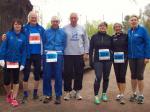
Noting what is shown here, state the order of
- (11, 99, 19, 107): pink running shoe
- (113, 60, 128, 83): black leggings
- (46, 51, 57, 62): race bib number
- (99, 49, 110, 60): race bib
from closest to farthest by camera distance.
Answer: (11, 99, 19, 107): pink running shoe
(46, 51, 57, 62): race bib number
(99, 49, 110, 60): race bib
(113, 60, 128, 83): black leggings

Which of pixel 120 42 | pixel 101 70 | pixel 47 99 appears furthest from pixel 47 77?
pixel 120 42

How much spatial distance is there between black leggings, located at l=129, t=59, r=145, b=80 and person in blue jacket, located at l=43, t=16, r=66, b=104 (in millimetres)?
1760

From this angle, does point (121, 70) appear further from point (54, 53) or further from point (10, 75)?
point (10, 75)

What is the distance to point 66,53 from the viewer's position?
9711 mm

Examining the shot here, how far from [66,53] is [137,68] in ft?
5.88

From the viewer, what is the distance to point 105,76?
9695 millimetres

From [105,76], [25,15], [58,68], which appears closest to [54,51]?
[58,68]

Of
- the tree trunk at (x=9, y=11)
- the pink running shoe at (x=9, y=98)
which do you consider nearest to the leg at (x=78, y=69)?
the pink running shoe at (x=9, y=98)

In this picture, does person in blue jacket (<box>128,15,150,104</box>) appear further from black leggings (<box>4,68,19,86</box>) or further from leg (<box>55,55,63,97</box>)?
black leggings (<box>4,68,19,86</box>)

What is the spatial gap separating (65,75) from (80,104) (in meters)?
0.85

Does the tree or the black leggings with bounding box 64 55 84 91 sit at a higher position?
the tree

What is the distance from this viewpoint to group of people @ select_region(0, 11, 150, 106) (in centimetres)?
932

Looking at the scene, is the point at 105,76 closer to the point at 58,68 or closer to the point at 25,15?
the point at 58,68

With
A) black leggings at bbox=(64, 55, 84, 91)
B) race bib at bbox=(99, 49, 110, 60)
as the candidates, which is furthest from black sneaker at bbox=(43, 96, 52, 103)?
race bib at bbox=(99, 49, 110, 60)
